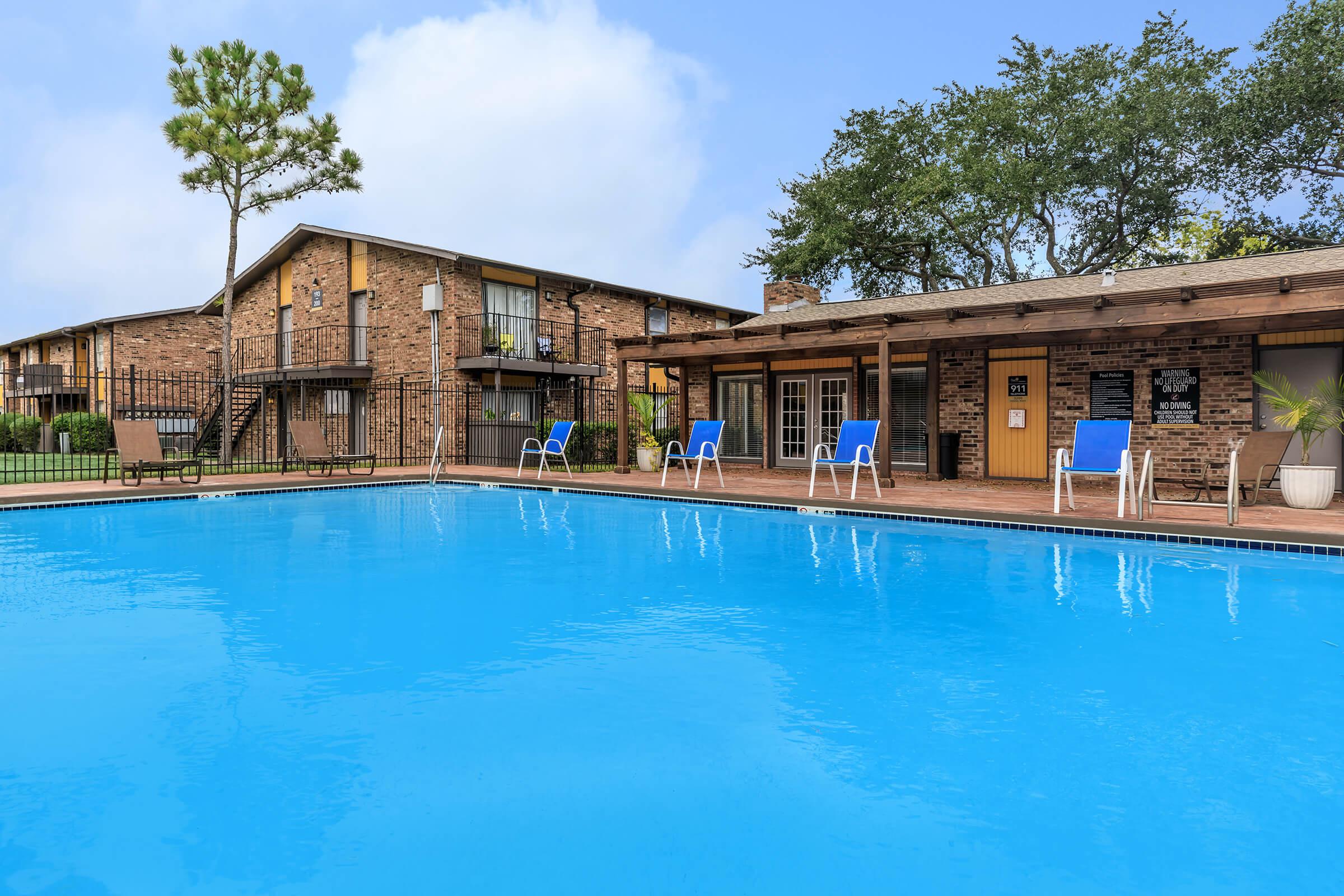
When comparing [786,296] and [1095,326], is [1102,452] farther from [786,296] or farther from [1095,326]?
[786,296]

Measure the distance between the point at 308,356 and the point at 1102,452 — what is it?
18820 mm

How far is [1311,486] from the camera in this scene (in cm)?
930

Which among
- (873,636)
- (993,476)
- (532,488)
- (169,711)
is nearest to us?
(169,711)

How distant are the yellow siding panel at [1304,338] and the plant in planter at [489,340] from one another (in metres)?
13.8

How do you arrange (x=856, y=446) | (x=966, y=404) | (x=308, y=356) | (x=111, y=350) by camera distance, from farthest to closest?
(x=111, y=350), (x=308, y=356), (x=966, y=404), (x=856, y=446)

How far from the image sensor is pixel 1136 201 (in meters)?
22.9

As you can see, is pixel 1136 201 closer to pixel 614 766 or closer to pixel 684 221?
pixel 684 221

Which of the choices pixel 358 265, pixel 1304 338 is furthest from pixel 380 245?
pixel 1304 338

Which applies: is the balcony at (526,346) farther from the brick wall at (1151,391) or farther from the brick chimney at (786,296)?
the brick wall at (1151,391)

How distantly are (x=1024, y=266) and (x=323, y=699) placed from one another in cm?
2635

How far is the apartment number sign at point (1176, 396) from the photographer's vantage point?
11.8 metres

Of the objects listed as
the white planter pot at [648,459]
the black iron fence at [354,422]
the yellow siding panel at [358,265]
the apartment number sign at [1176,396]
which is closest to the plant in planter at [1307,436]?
the apartment number sign at [1176,396]

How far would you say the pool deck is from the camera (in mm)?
7770

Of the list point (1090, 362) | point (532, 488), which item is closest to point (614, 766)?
point (532, 488)
